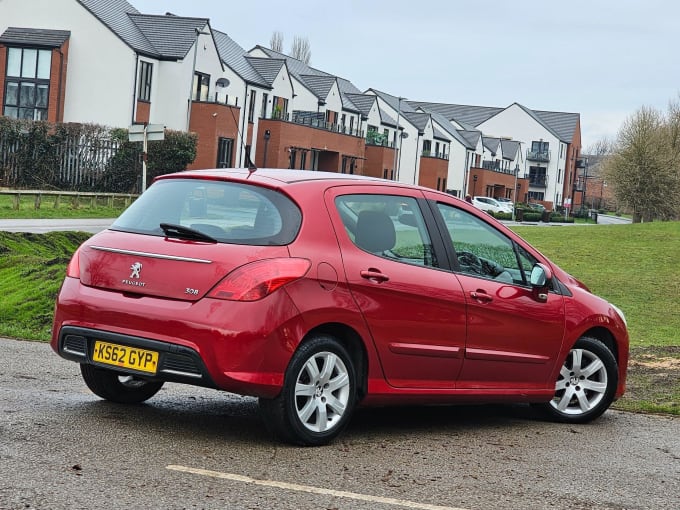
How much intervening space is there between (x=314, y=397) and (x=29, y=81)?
49.1 meters

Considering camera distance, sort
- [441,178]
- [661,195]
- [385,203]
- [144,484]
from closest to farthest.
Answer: [144,484]
[385,203]
[661,195]
[441,178]

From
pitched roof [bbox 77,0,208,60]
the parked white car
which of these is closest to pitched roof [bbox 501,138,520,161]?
the parked white car

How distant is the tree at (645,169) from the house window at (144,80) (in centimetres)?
3803

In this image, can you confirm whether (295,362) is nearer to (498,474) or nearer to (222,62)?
(498,474)

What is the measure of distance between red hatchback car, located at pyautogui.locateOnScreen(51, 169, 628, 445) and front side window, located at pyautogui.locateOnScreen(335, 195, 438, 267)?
0.04 feet

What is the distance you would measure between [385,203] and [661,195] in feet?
242

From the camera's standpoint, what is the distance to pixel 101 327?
6.43 metres

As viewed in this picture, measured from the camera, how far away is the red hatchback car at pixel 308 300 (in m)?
6.16

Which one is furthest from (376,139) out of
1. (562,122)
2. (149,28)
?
(562,122)

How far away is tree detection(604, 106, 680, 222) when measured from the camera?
77.6m

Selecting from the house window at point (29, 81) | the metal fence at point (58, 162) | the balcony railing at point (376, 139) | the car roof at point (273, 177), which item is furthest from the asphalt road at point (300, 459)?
the balcony railing at point (376, 139)

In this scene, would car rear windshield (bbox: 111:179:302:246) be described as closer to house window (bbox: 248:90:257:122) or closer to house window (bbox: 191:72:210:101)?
house window (bbox: 191:72:210:101)

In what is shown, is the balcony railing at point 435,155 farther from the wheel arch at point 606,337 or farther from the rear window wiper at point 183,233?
the rear window wiper at point 183,233

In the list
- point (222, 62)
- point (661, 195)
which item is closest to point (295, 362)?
point (222, 62)
